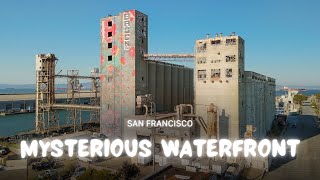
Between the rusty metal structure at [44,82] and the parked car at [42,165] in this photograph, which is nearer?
the parked car at [42,165]

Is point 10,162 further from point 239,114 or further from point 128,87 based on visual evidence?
point 239,114

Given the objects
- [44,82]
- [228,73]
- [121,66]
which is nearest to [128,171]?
[228,73]

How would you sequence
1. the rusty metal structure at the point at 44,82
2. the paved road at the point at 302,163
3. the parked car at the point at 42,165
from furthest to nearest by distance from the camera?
1. the rusty metal structure at the point at 44,82
2. the parked car at the point at 42,165
3. the paved road at the point at 302,163

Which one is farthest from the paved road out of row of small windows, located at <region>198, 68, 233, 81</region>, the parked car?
the parked car

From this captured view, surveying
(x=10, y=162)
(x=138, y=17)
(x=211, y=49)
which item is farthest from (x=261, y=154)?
(x=10, y=162)

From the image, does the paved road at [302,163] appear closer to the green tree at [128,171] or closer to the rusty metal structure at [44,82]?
the green tree at [128,171]

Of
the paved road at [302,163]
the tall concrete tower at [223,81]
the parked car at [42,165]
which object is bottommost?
the paved road at [302,163]

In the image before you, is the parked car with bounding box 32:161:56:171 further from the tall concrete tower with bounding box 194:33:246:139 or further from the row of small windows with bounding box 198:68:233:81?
the row of small windows with bounding box 198:68:233:81

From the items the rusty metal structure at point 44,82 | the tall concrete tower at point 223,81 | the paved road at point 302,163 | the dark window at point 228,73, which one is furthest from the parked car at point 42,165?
the paved road at point 302,163
